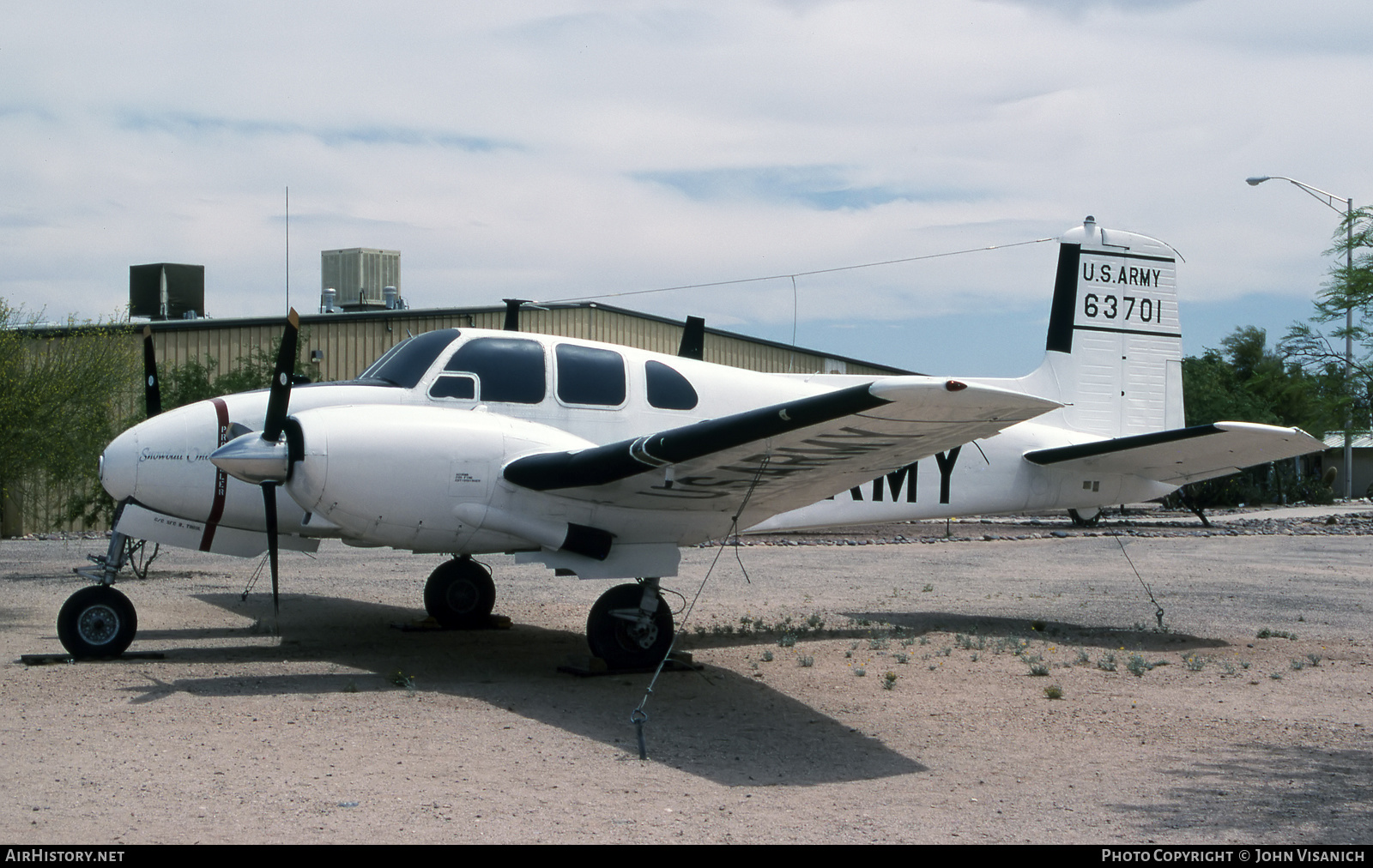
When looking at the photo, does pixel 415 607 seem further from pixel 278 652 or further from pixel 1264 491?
pixel 1264 491

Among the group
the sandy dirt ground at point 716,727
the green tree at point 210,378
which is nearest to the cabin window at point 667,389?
the sandy dirt ground at point 716,727

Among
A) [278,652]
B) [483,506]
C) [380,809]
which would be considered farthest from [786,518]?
[380,809]

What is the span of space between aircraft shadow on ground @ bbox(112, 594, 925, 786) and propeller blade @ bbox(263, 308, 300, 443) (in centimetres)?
198

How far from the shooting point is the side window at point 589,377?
1029 centimetres

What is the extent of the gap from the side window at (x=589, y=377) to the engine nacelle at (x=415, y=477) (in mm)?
1132

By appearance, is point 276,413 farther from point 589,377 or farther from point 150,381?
point 150,381

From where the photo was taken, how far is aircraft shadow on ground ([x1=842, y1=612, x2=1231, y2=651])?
1130 centimetres

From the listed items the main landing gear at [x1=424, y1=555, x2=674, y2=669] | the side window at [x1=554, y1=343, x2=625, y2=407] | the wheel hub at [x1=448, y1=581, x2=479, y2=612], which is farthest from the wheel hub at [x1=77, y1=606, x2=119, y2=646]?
the side window at [x1=554, y1=343, x2=625, y2=407]

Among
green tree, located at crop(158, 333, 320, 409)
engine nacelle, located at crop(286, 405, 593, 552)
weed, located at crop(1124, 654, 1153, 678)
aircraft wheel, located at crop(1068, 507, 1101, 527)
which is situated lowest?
weed, located at crop(1124, 654, 1153, 678)

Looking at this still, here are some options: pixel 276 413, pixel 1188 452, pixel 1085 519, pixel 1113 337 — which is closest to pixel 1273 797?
pixel 1188 452

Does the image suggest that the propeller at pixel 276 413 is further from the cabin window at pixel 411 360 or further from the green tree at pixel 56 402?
the green tree at pixel 56 402

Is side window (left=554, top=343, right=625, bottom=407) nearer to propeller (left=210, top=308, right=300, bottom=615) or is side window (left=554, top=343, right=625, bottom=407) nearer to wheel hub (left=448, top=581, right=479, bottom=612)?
propeller (left=210, top=308, right=300, bottom=615)

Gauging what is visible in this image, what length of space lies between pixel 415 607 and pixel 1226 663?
9.05 m

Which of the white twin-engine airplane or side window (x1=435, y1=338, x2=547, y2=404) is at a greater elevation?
side window (x1=435, y1=338, x2=547, y2=404)
